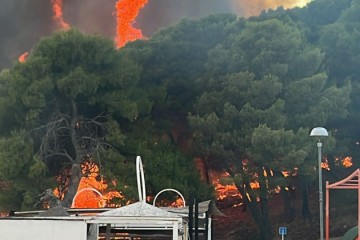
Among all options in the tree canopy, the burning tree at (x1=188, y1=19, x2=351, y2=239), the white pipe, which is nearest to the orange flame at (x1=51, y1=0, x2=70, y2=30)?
the tree canopy

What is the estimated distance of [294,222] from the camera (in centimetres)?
3656

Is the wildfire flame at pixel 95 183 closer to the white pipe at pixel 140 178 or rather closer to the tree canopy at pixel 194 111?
the tree canopy at pixel 194 111

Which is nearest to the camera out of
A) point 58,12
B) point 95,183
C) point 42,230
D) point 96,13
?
point 42,230

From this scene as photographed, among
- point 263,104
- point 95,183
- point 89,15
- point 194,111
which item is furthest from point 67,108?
point 89,15

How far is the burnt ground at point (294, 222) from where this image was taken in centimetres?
3462

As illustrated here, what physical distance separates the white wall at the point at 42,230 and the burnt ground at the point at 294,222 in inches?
812

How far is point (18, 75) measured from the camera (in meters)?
31.5

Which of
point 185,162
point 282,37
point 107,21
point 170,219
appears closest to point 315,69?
point 282,37

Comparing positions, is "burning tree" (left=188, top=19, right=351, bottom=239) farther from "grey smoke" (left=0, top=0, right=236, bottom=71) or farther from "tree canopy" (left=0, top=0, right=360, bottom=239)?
"grey smoke" (left=0, top=0, right=236, bottom=71)

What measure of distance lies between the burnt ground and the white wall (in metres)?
20.6

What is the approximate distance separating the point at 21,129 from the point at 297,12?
655 inches

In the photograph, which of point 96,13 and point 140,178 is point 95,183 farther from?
point 96,13

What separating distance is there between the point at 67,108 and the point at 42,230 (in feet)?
66.0

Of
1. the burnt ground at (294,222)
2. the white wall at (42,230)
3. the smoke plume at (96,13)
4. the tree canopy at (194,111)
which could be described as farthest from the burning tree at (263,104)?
the white wall at (42,230)
